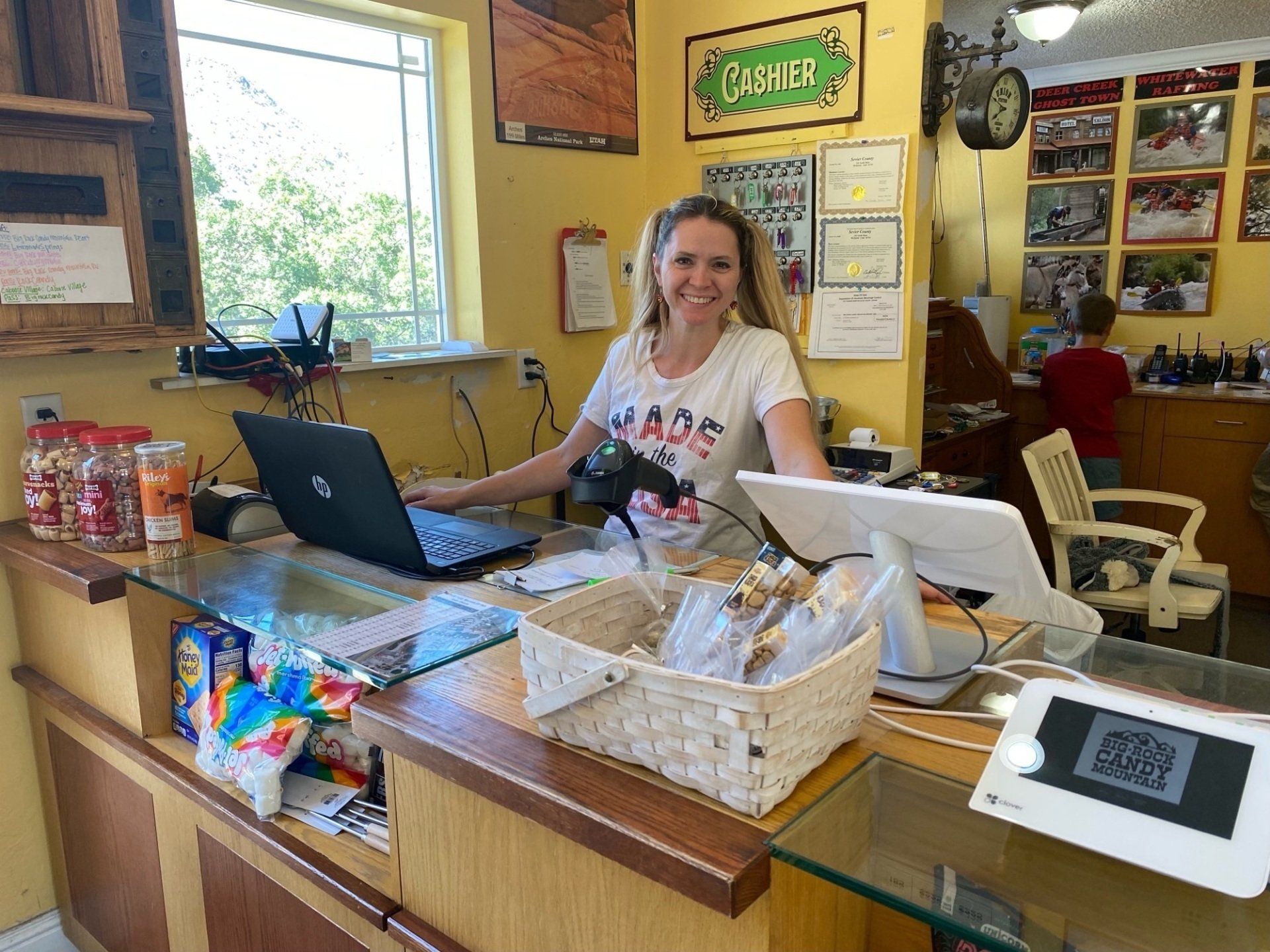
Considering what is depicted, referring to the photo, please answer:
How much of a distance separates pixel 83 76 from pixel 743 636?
1.64 meters

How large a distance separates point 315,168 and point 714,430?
130 centimetres

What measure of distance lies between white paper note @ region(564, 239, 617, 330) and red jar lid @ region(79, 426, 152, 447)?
5.05ft

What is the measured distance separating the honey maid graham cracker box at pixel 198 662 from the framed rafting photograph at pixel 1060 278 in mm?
5267

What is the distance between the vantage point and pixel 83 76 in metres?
1.65

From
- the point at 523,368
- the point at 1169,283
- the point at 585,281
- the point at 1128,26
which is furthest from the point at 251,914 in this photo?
the point at 1169,283

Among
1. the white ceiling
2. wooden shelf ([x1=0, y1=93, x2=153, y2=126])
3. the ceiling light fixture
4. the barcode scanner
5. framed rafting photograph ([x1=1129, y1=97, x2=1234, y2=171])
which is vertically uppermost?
the white ceiling

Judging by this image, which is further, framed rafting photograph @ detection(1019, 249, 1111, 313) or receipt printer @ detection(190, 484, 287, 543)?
framed rafting photograph @ detection(1019, 249, 1111, 313)

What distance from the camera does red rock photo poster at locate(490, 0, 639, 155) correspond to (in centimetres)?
260

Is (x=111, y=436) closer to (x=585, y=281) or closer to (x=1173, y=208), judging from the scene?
(x=585, y=281)

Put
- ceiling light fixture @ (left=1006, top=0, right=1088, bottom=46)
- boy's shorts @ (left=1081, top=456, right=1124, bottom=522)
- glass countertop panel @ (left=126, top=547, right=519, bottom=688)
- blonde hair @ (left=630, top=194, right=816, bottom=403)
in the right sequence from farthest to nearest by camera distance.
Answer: boy's shorts @ (left=1081, top=456, right=1124, bottom=522) < ceiling light fixture @ (left=1006, top=0, right=1088, bottom=46) < blonde hair @ (left=630, top=194, right=816, bottom=403) < glass countertop panel @ (left=126, top=547, right=519, bottom=688)

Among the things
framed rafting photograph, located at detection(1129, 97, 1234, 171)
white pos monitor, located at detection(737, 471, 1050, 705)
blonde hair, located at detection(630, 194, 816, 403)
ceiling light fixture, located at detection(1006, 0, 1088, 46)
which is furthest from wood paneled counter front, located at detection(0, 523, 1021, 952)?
framed rafting photograph, located at detection(1129, 97, 1234, 171)

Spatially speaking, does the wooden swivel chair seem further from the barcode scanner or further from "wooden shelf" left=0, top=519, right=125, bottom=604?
"wooden shelf" left=0, top=519, right=125, bottom=604

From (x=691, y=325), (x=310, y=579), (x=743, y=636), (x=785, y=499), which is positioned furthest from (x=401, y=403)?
(x=743, y=636)

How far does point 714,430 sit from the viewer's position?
6.08 ft
